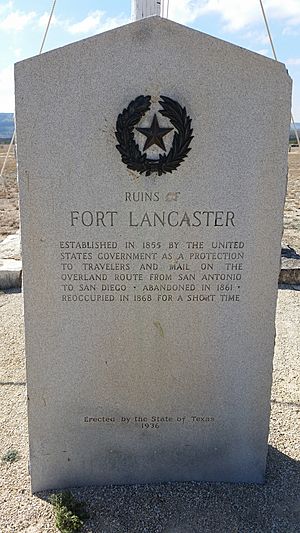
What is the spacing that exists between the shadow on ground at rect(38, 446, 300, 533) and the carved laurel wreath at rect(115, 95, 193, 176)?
223 centimetres

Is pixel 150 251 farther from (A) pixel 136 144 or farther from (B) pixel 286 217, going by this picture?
(B) pixel 286 217

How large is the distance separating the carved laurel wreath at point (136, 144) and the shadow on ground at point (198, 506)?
2.23 metres

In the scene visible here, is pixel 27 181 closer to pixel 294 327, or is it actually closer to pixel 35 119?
pixel 35 119

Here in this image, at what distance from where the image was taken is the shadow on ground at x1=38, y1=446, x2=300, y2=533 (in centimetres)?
299

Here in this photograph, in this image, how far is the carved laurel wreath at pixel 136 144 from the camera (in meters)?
2.70

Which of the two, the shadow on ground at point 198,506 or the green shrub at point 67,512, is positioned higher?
the green shrub at point 67,512

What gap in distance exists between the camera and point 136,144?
2.77 m

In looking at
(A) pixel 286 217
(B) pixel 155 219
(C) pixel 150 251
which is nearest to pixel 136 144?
(B) pixel 155 219

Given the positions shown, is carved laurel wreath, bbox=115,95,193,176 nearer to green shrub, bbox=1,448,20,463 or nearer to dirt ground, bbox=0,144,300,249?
green shrub, bbox=1,448,20,463

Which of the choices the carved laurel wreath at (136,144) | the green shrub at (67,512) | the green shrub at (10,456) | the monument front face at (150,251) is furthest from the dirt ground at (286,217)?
the green shrub at (67,512)

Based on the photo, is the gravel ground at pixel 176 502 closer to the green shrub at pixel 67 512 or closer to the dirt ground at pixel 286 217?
the green shrub at pixel 67 512

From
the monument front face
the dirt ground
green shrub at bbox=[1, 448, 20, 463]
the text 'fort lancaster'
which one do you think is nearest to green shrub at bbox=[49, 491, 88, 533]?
the monument front face

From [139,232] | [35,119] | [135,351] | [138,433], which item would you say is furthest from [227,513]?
[35,119]

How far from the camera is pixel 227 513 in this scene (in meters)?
3.09
